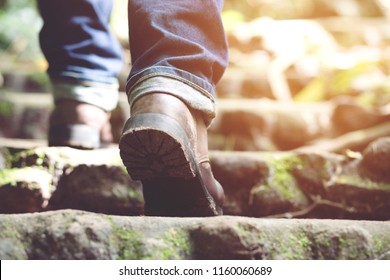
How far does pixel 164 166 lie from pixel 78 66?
0.72 metres

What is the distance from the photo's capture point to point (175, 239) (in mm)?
822

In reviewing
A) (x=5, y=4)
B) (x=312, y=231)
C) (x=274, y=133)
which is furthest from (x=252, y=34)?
(x=312, y=231)

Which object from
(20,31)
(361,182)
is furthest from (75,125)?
(20,31)

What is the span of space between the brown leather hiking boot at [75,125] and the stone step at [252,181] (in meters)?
0.09

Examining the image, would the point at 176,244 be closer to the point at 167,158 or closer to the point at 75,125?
the point at 167,158

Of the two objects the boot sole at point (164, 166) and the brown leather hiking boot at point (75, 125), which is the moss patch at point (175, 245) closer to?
the boot sole at point (164, 166)

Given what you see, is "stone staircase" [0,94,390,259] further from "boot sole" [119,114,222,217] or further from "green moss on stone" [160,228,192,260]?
"boot sole" [119,114,222,217]

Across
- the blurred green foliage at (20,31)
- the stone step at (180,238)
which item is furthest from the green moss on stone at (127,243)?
A: the blurred green foliage at (20,31)

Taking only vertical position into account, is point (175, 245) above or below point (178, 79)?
below

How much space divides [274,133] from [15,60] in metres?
3.01

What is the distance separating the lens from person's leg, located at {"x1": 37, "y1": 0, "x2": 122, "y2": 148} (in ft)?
4.78

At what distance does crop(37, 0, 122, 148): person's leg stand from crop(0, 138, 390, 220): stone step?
13 centimetres

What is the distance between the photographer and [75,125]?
4.69 ft
